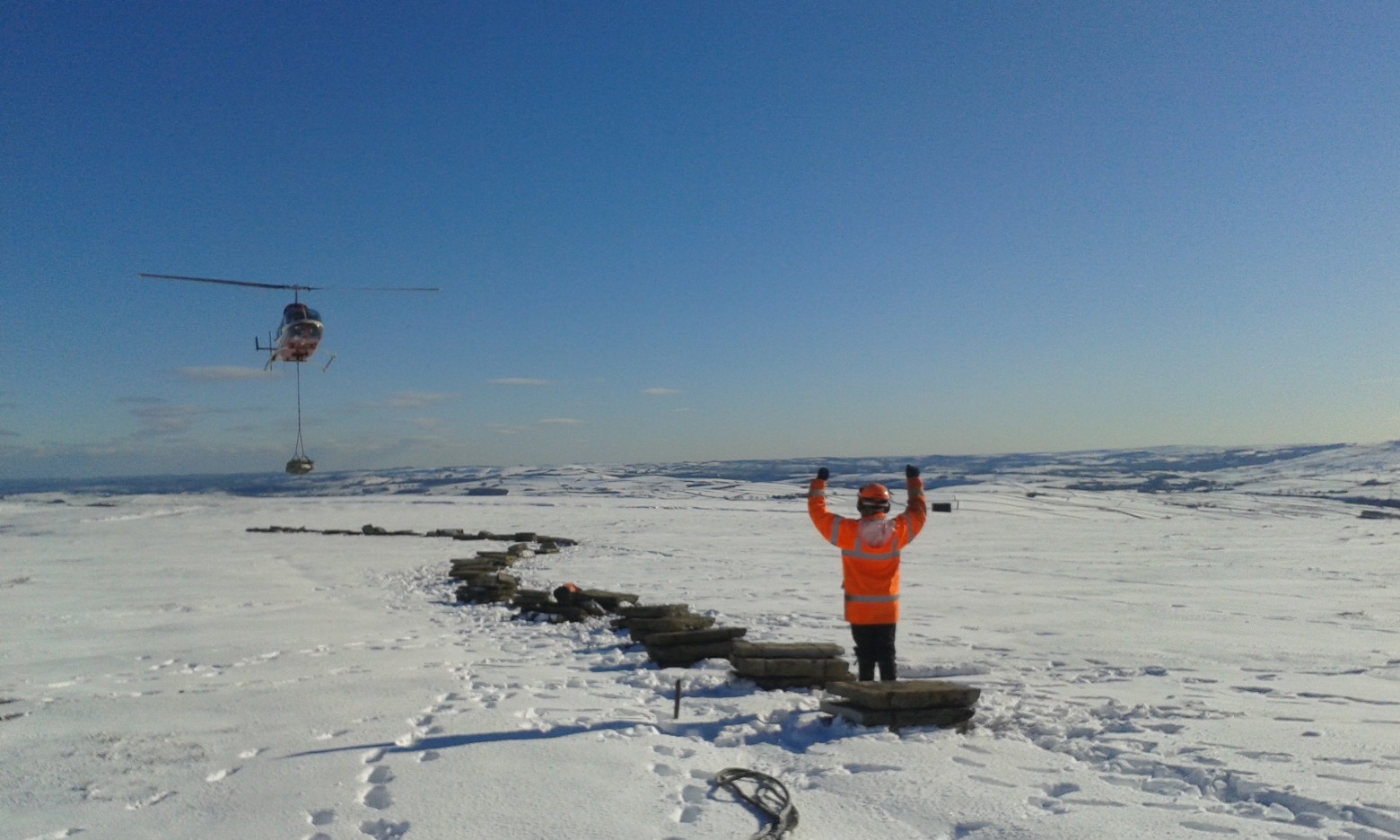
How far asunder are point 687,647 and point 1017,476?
313 feet

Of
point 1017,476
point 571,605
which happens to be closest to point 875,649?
point 571,605

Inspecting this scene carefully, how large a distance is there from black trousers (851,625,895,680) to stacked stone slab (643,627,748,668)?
1.94 meters

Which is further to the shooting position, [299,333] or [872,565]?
[299,333]

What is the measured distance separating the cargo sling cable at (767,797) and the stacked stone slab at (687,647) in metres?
3.46

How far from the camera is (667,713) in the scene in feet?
22.0

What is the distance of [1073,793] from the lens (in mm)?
4633

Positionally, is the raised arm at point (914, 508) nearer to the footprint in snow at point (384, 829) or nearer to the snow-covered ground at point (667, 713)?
the snow-covered ground at point (667, 713)

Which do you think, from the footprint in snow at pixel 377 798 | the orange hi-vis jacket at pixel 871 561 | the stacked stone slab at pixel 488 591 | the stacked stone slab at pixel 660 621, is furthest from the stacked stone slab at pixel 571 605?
the footprint in snow at pixel 377 798

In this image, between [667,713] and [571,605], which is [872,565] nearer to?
[667,713]

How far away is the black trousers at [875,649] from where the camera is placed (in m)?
6.86

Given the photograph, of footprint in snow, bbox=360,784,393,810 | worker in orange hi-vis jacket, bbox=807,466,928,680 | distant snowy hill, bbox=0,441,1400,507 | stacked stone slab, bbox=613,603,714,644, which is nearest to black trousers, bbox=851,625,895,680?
worker in orange hi-vis jacket, bbox=807,466,928,680

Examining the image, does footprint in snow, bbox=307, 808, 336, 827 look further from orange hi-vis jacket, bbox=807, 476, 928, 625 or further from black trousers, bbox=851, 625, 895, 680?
black trousers, bbox=851, 625, 895, 680

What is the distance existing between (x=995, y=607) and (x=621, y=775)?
9.58 metres

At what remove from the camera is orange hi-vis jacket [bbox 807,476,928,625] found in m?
6.75
